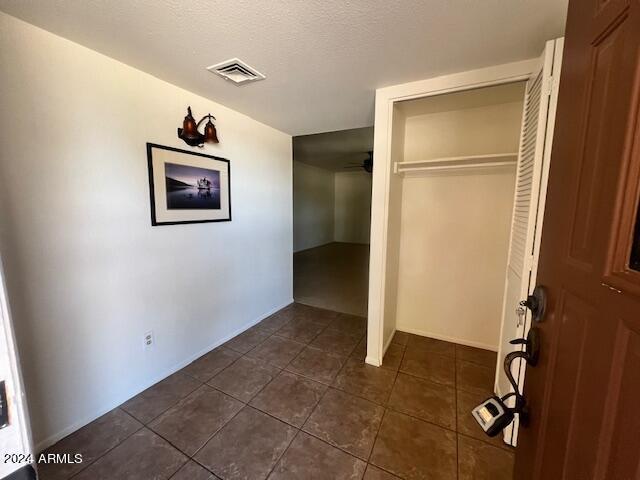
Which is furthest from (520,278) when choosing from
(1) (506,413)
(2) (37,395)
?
(2) (37,395)

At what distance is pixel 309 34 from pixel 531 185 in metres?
1.44

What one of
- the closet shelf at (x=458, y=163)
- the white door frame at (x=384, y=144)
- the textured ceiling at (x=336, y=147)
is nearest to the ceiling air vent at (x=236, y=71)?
the white door frame at (x=384, y=144)

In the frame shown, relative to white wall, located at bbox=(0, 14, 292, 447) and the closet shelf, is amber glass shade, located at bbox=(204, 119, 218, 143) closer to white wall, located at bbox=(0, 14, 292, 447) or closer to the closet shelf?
white wall, located at bbox=(0, 14, 292, 447)

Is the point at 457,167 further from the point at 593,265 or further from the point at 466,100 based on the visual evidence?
the point at 593,265

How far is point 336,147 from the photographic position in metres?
4.79

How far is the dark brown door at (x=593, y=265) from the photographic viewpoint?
45 centimetres

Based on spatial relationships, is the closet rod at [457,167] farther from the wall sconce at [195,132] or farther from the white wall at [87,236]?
the white wall at [87,236]

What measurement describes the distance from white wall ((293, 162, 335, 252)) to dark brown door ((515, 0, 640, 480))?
6103 millimetres

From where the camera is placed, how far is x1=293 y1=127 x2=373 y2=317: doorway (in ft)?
12.9

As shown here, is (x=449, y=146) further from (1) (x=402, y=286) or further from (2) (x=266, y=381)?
(2) (x=266, y=381)

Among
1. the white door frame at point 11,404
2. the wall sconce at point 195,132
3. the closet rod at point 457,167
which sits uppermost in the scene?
the wall sconce at point 195,132

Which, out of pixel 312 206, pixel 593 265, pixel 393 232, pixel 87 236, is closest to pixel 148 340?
pixel 87 236

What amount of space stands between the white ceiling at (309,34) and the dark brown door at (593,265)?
2.29 feet

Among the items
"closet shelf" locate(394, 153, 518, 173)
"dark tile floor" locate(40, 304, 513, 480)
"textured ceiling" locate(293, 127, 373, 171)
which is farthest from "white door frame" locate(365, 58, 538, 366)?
"textured ceiling" locate(293, 127, 373, 171)
